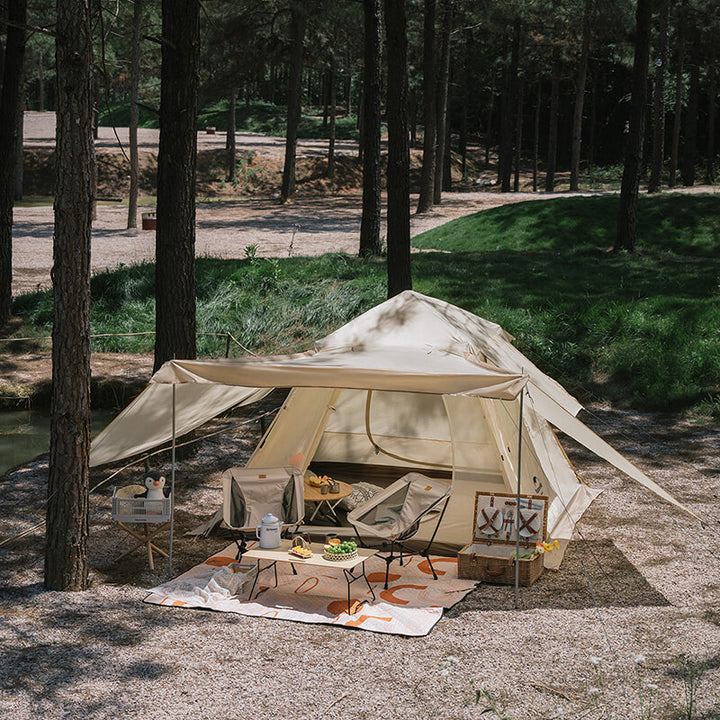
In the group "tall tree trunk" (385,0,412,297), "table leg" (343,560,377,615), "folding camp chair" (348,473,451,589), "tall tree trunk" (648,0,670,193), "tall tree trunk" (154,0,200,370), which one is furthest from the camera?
"tall tree trunk" (648,0,670,193)

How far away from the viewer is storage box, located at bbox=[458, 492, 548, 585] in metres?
6.67

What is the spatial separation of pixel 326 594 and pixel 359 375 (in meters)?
1.58

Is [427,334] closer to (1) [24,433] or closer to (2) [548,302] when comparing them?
(1) [24,433]

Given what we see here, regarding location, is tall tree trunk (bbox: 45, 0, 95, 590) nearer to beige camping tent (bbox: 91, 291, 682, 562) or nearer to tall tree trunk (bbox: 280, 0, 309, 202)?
beige camping tent (bbox: 91, 291, 682, 562)

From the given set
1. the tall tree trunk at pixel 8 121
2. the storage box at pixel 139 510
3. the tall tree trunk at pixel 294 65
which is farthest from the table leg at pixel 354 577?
the tall tree trunk at pixel 294 65

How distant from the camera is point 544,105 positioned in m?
49.0

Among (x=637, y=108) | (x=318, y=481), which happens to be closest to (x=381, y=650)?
(x=318, y=481)

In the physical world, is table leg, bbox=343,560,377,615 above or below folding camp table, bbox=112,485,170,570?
below

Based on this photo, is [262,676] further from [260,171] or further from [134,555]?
[260,171]

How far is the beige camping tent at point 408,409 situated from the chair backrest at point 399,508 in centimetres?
74

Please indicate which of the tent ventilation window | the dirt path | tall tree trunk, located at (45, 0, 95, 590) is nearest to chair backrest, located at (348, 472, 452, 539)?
tall tree trunk, located at (45, 0, 95, 590)

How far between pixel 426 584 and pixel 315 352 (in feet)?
7.23

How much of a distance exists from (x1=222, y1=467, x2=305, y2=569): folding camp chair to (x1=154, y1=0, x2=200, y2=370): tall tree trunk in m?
3.01

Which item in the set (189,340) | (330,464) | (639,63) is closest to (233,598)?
(330,464)
